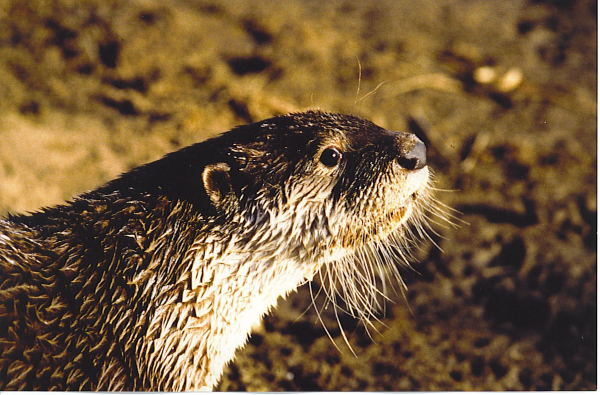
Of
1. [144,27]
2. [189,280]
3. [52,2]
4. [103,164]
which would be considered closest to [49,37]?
[52,2]

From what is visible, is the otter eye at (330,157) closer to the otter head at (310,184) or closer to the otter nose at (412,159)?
the otter head at (310,184)

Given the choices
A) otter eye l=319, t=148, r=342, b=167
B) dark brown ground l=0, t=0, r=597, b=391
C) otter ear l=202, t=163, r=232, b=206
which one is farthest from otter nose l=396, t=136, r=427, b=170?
dark brown ground l=0, t=0, r=597, b=391

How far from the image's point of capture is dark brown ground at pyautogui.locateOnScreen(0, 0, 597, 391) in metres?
1.94

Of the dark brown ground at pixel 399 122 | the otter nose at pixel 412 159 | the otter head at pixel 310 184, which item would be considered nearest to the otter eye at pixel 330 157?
the otter head at pixel 310 184

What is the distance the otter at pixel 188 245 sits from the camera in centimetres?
138

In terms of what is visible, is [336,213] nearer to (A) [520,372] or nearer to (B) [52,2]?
(A) [520,372]

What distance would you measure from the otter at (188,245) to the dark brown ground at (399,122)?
499 mm

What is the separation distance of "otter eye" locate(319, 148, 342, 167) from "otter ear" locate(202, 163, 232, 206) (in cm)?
26

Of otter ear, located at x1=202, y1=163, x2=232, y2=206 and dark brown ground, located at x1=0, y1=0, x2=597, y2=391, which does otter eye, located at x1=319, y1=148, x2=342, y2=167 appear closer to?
otter ear, located at x1=202, y1=163, x2=232, y2=206

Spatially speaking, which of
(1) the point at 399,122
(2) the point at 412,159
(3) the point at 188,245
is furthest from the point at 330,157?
(1) the point at 399,122

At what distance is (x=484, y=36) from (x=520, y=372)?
1.30m

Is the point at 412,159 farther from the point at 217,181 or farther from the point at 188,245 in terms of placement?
the point at 188,245

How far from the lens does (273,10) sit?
2084 millimetres

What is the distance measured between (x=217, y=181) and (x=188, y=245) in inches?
7.4
